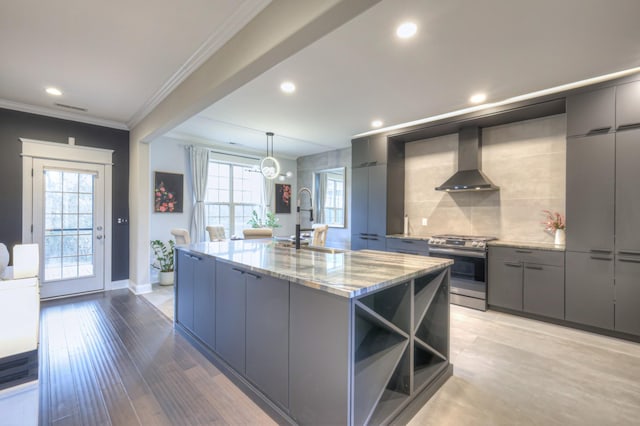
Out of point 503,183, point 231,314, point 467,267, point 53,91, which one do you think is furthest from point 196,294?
point 503,183

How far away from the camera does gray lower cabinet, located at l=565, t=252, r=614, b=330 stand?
9.89 feet

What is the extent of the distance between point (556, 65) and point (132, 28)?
3.82 m

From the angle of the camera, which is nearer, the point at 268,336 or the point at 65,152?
the point at 268,336

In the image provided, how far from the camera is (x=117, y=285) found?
4824 mm

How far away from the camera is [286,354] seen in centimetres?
176

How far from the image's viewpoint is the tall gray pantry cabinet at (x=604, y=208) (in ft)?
9.53

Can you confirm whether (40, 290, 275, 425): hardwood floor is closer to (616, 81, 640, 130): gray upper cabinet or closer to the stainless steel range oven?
the stainless steel range oven

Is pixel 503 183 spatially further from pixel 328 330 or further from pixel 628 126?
pixel 328 330

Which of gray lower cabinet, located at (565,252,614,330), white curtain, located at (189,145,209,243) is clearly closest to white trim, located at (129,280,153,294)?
white curtain, located at (189,145,209,243)

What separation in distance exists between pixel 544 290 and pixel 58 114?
6963mm

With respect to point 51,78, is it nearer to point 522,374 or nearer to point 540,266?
point 522,374

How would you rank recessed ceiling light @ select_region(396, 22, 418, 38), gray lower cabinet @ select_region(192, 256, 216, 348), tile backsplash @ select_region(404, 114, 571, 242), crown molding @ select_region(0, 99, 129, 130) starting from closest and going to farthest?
recessed ceiling light @ select_region(396, 22, 418, 38)
gray lower cabinet @ select_region(192, 256, 216, 348)
tile backsplash @ select_region(404, 114, 571, 242)
crown molding @ select_region(0, 99, 129, 130)

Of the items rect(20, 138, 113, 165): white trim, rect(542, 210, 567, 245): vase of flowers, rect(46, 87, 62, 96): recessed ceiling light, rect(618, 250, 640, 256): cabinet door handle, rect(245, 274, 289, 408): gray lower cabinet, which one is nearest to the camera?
rect(245, 274, 289, 408): gray lower cabinet

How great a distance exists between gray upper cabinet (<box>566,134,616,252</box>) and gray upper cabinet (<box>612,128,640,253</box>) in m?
0.04
